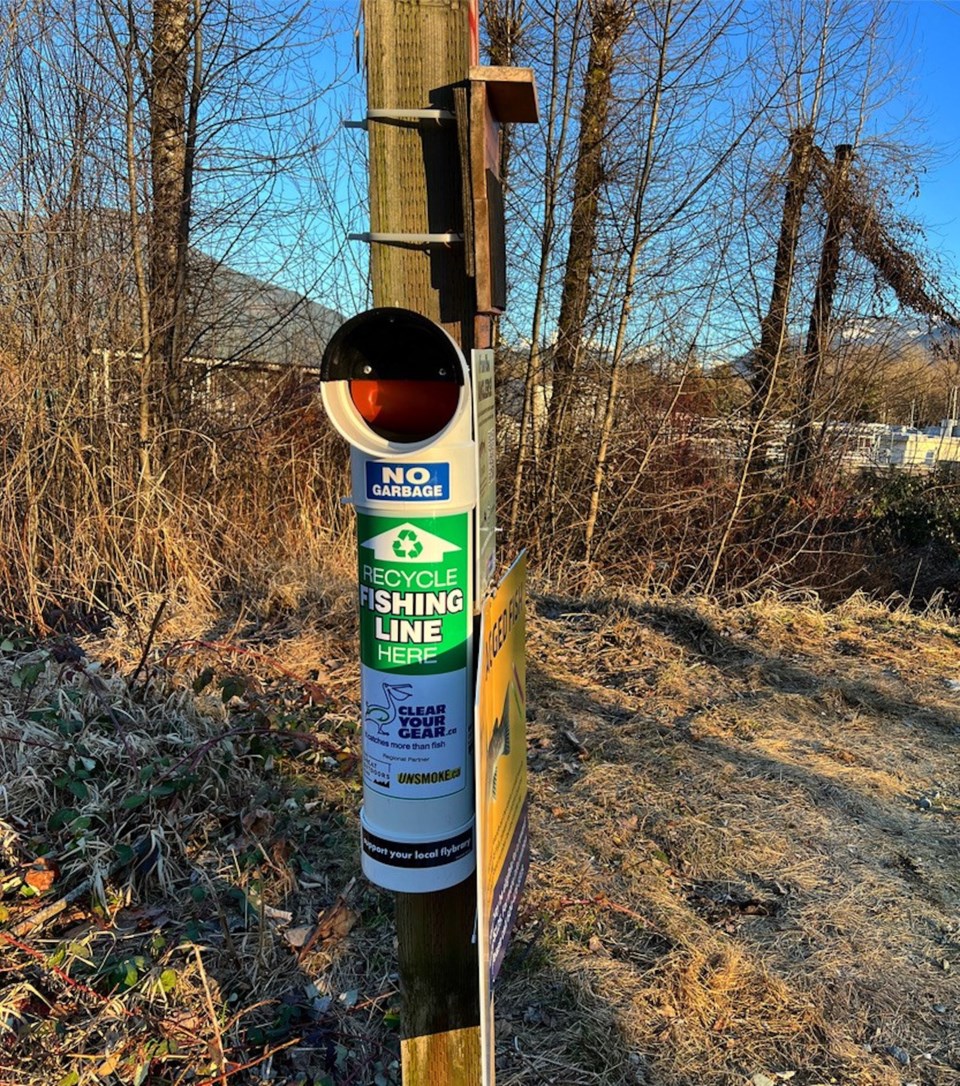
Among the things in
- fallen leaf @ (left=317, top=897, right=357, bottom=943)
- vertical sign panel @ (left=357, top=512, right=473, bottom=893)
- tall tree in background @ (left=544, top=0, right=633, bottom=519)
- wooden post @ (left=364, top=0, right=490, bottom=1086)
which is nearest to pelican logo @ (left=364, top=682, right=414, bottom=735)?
vertical sign panel @ (left=357, top=512, right=473, bottom=893)

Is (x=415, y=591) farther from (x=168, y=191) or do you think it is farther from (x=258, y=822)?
(x=168, y=191)

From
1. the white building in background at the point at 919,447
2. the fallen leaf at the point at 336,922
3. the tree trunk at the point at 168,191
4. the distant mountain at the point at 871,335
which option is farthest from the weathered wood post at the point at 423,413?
the white building in background at the point at 919,447

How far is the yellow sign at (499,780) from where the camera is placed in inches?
47.5

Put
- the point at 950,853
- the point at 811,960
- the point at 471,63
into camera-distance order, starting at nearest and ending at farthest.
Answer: the point at 471,63 < the point at 811,960 < the point at 950,853

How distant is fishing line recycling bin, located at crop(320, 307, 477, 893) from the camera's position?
3.89ft

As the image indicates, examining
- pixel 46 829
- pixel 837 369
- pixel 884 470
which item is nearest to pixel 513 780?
pixel 46 829

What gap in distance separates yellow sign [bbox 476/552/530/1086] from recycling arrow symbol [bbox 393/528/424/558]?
0.15 metres

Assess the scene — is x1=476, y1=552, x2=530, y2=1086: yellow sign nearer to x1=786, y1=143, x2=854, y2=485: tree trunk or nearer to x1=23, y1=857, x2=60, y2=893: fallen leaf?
x1=23, y1=857, x2=60, y2=893: fallen leaf

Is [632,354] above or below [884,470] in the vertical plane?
above

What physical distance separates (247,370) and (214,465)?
4.09 feet

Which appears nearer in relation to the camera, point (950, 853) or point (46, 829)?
point (46, 829)

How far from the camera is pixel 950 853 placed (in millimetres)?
3037

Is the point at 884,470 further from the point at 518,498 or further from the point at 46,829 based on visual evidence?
the point at 46,829

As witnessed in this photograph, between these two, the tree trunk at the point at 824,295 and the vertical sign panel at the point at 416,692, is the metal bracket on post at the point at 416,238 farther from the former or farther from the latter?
the tree trunk at the point at 824,295
